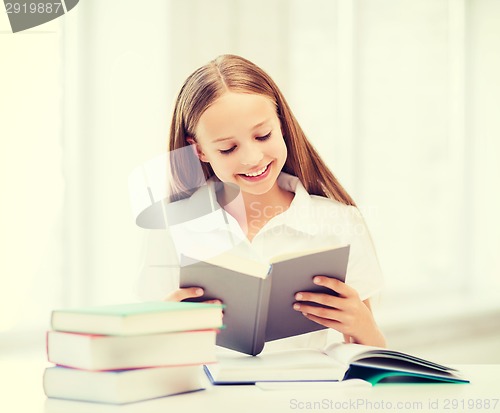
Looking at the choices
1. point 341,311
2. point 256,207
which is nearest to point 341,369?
point 341,311

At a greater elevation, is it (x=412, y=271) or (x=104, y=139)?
(x=104, y=139)

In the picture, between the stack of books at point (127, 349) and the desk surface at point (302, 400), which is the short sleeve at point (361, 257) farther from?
the stack of books at point (127, 349)

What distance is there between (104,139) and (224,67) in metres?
0.72

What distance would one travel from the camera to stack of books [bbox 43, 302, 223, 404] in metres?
0.97

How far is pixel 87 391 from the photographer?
99cm

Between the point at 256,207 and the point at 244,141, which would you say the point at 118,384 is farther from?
the point at 256,207

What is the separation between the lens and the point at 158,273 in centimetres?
188

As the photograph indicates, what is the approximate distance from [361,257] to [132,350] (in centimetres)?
102

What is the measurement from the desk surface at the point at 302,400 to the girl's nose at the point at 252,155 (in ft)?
2.26

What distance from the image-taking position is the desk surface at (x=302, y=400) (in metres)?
0.97

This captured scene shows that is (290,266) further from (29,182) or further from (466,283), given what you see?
(466,283)

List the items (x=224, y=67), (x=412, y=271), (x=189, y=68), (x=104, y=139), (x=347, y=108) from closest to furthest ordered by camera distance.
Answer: (x=224, y=67), (x=104, y=139), (x=189, y=68), (x=347, y=108), (x=412, y=271)

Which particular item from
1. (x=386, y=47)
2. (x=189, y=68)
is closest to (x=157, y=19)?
(x=189, y=68)

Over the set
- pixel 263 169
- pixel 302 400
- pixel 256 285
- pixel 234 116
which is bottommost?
pixel 302 400
